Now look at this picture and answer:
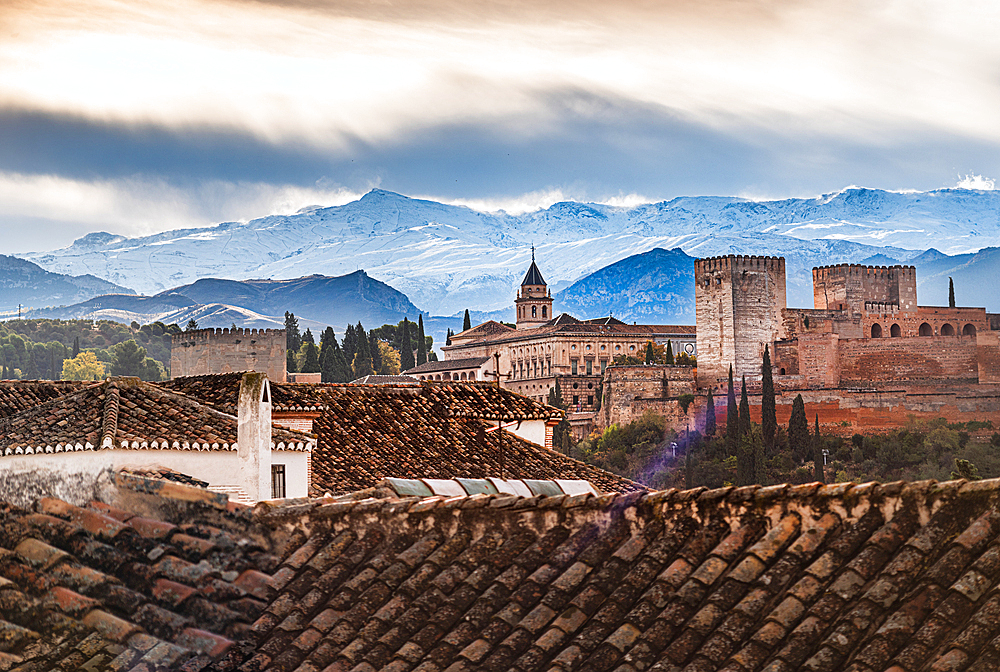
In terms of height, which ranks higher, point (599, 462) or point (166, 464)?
point (166, 464)

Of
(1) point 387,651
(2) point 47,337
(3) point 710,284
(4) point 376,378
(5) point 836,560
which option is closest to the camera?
(5) point 836,560

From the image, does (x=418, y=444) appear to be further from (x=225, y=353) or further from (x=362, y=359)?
(x=362, y=359)

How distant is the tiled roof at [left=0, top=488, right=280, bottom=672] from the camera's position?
15.6 feet

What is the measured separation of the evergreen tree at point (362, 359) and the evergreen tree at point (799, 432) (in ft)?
108

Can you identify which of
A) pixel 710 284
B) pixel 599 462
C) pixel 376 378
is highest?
pixel 710 284

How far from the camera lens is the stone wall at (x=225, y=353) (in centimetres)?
5259

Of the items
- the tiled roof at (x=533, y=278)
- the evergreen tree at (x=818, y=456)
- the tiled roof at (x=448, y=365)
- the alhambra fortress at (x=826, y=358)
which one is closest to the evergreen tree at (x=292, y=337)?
the tiled roof at (x=448, y=365)

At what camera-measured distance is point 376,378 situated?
2884 inches

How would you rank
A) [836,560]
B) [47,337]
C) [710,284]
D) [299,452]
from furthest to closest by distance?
[47,337] < [710,284] < [299,452] < [836,560]

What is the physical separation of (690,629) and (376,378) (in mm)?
69453

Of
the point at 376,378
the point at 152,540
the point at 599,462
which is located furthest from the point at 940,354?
the point at 152,540

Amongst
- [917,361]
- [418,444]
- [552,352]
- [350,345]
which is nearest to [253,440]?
[418,444]

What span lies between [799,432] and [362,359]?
121 ft

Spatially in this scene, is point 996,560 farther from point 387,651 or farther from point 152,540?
point 152,540
